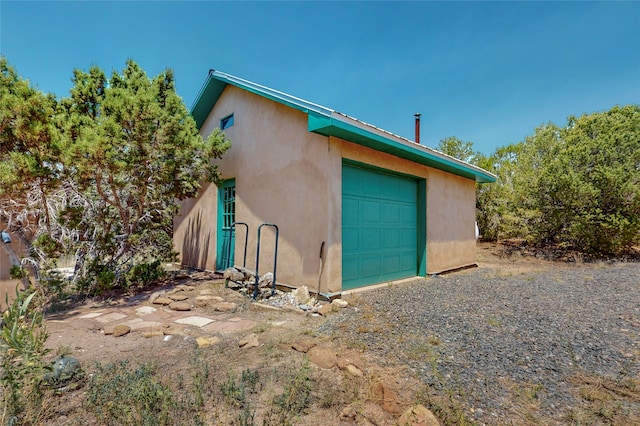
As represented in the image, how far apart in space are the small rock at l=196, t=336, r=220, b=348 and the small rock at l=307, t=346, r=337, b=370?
121cm

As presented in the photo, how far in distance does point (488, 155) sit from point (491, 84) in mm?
9489

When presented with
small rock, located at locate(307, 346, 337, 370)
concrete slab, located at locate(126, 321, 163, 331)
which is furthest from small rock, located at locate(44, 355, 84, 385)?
small rock, located at locate(307, 346, 337, 370)

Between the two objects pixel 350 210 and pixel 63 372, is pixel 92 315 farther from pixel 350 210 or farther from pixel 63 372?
pixel 350 210

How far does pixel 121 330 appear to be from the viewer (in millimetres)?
3881

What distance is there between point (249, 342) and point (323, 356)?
943mm

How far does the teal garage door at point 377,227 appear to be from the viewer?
5973 millimetres

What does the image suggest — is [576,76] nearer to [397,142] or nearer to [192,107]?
[397,142]

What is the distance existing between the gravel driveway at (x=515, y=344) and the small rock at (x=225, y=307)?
1685 millimetres

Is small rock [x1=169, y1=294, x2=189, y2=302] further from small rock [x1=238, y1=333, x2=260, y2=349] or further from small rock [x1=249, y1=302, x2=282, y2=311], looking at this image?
small rock [x1=238, y1=333, x2=260, y2=349]

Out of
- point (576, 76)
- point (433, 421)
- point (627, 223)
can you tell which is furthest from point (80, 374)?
point (627, 223)

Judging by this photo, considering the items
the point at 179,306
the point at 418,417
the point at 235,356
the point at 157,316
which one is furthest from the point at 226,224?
the point at 418,417

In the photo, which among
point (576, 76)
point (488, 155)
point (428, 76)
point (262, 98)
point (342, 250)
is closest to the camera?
point (342, 250)

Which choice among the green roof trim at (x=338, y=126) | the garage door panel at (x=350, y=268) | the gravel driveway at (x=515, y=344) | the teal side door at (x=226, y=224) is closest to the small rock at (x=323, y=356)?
the gravel driveway at (x=515, y=344)

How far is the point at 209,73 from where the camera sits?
7.82 metres
